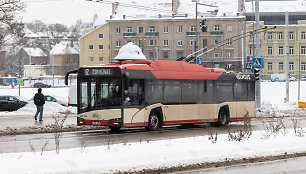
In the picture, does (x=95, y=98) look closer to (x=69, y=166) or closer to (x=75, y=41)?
(x=69, y=166)

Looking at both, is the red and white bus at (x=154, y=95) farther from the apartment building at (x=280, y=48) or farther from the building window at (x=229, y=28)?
the apartment building at (x=280, y=48)

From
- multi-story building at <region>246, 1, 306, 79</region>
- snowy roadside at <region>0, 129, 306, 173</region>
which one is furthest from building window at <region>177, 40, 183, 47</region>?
snowy roadside at <region>0, 129, 306, 173</region>

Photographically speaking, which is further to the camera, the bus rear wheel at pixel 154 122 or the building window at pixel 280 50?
the building window at pixel 280 50

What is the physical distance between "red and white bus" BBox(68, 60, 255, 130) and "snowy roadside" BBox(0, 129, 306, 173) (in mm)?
4788

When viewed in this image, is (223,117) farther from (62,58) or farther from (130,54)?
(62,58)

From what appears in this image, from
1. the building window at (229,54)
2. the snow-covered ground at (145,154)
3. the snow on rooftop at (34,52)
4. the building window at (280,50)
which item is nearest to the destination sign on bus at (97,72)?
the snow-covered ground at (145,154)

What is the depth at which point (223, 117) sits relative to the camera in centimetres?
2433

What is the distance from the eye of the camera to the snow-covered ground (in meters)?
10.5

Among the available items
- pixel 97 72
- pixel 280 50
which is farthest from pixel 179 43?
pixel 97 72

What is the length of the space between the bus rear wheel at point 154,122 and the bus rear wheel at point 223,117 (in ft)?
13.4

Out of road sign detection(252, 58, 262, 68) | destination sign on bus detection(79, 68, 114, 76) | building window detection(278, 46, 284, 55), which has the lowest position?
destination sign on bus detection(79, 68, 114, 76)

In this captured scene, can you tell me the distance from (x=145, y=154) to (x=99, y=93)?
7582mm

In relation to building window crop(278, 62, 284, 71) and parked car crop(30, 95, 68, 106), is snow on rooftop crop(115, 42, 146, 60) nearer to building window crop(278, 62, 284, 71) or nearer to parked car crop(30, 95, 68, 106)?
parked car crop(30, 95, 68, 106)

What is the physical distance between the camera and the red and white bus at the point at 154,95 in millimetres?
19328
